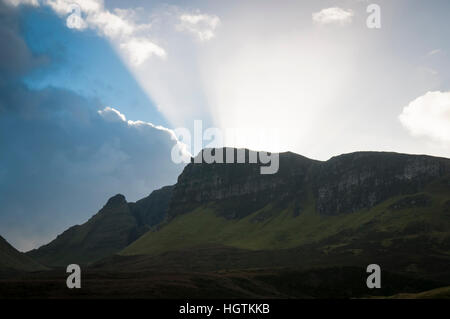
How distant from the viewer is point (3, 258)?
182875 mm

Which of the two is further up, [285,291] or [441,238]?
[441,238]

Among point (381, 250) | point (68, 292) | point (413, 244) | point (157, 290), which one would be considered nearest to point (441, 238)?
point (413, 244)

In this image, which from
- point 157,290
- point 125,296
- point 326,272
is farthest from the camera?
point 326,272

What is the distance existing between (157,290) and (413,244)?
418 feet

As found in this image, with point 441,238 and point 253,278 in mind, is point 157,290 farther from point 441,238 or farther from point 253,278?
point 441,238
